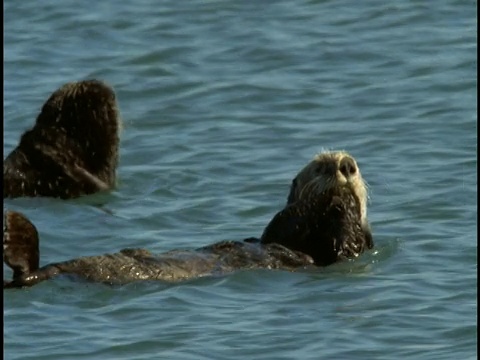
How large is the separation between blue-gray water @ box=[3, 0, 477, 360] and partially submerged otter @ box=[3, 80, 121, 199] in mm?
237

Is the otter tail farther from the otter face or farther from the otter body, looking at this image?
the otter face

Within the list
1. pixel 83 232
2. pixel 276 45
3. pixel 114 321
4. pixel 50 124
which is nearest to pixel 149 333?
pixel 114 321

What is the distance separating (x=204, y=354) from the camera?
727 centimetres

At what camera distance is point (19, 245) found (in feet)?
25.6

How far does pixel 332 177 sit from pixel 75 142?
307cm

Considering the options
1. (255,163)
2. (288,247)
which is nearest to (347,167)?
(288,247)

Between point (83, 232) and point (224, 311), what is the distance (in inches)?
88.6

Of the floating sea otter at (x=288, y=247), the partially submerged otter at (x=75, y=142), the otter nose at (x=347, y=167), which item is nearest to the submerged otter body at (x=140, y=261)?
the floating sea otter at (x=288, y=247)

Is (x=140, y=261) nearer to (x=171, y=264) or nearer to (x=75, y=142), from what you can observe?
(x=171, y=264)

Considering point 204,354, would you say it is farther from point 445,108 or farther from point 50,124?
point 445,108

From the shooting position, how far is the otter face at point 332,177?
903cm

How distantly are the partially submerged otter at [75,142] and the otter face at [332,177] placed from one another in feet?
8.17

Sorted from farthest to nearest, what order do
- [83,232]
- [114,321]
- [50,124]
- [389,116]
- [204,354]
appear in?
[389,116] < [50,124] < [83,232] < [114,321] < [204,354]

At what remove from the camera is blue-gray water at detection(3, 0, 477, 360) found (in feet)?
25.0
